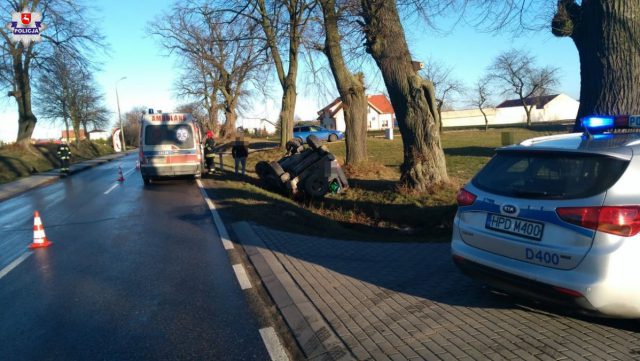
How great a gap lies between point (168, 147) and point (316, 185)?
22.6 ft

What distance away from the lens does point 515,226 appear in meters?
4.07

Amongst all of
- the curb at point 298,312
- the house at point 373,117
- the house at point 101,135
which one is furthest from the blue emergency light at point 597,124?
the house at point 373,117

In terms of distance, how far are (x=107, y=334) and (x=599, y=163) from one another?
4301 mm

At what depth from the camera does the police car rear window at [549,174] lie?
371 centimetres

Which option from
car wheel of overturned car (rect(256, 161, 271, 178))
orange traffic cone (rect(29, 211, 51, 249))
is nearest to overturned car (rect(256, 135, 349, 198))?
car wheel of overturned car (rect(256, 161, 271, 178))

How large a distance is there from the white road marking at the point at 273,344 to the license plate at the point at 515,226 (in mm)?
2048

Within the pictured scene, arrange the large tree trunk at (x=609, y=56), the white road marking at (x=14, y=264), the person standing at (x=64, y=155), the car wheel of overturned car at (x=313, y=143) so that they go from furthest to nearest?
the person standing at (x=64, y=155)
the car wheel of overturned car at (x=313, y=143)
the large tree trunk at (x=609, y=56)
the white road marking at (x=14, y=264)

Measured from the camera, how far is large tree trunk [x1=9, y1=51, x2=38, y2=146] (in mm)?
30562

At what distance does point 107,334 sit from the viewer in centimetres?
431

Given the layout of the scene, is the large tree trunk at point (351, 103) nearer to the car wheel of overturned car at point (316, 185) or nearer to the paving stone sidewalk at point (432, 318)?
the car wheel of overturned car at point (316, 185)

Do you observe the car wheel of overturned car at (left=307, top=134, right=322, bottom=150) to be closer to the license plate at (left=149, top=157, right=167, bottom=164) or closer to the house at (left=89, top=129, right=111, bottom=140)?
the license plate at (left=149, top=157, right=167, bottom=164)

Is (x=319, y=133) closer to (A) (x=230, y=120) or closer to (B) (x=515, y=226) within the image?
(A) (x=230, y=120)

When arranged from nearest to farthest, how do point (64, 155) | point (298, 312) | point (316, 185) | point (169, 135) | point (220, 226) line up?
1. point (298, 312)
2. point (220, 226)
3. point (316, 185)
4. point (169, 135)
5. point (64, 155)

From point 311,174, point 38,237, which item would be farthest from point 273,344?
point 311,174
